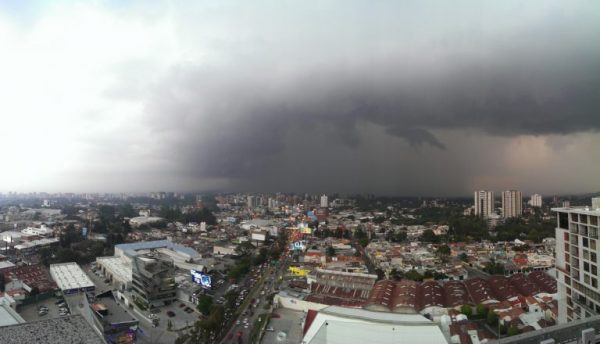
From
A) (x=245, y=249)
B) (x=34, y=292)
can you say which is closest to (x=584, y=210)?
(x=34, y=292)

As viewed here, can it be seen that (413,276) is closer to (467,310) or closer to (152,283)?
(467,310)

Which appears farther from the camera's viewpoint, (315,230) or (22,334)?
(315,230)

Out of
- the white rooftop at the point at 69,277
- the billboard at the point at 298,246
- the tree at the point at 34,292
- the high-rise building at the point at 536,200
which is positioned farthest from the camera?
the high-rise building at the point at 536,200

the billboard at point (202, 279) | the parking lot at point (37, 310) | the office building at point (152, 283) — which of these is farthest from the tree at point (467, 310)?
the parking lot at point (37, 310)

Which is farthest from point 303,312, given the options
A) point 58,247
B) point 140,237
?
point 140,237

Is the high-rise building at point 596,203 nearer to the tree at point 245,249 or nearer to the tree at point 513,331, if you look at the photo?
the tree at point 513,331

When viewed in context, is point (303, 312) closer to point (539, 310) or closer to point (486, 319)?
point (486, 319)

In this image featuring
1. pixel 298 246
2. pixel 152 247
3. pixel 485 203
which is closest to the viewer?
pixel 152 247
